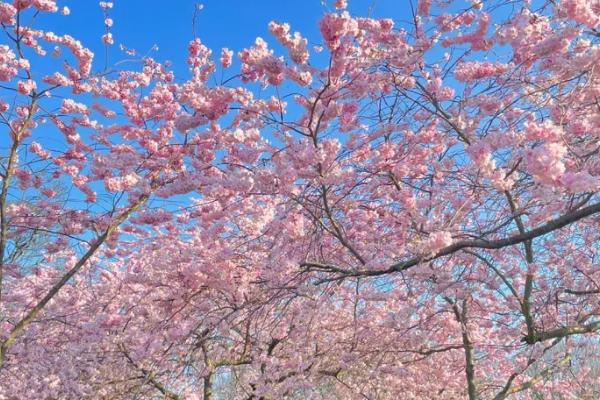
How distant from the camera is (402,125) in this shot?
4.49 m

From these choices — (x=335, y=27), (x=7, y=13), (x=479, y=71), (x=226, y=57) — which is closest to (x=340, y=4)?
(x=335, y=27)

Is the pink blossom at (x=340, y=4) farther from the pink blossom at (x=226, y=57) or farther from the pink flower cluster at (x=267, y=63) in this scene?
the pink blossom at (x=226, y=57)

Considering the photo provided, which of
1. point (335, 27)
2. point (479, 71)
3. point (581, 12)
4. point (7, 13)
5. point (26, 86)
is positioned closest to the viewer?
point (581, 12)

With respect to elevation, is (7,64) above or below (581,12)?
above

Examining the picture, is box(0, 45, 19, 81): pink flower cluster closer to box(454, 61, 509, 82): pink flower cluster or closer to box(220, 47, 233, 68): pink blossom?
box(220, 47, 233, 68): pink blossom

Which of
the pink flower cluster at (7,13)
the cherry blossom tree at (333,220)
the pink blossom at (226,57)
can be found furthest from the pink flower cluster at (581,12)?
the pink flower cluster at (7,13)

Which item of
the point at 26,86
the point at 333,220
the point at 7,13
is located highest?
the point at 7,13

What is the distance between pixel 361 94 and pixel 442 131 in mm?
1174

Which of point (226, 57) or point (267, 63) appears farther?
point (226, 57)

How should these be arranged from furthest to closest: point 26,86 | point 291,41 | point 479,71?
point 26,86 → point 479,71 → point 291,41

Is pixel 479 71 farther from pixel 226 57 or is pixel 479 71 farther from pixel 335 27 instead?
pixel 226 57

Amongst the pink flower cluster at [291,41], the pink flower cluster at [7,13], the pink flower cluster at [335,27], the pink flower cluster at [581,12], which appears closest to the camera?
the pink flower cluster at [581,12]

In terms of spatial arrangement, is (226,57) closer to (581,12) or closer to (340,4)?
(340,4)

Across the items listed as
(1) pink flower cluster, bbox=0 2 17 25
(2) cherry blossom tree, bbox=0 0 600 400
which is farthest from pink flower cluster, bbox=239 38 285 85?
(1) pink flower cluster, bbox=0 2 17 25
